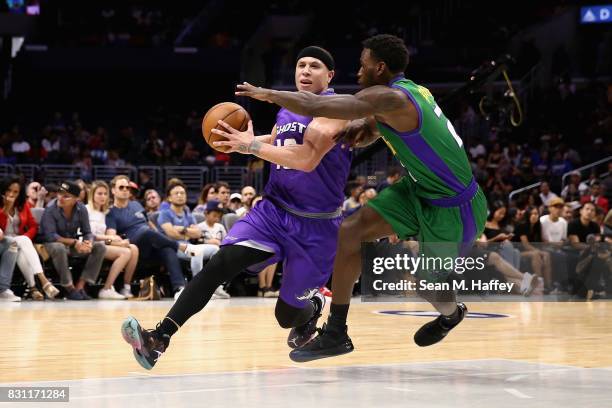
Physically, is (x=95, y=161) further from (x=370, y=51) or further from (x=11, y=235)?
(x=370, y=51)

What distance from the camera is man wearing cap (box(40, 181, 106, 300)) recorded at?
35.2ft

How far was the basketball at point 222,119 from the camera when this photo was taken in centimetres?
485

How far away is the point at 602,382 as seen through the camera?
481cm

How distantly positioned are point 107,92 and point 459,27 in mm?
8488

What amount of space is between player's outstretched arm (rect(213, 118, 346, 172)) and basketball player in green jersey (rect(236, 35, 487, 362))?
8cm

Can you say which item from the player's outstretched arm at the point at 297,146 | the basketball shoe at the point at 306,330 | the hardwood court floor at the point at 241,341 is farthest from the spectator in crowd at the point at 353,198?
the player's outstretched arm at the point at 297,146

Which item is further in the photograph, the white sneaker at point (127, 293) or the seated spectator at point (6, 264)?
the white sneaker at point (127, 293)

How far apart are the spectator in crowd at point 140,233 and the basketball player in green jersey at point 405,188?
6241 mm

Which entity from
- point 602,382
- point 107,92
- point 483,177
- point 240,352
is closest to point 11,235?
point 240,352

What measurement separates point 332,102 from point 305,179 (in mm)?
712

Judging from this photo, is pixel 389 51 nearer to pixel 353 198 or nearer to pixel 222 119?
pixel 222 119

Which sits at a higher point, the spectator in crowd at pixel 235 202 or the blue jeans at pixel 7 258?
the spectator in crowd at pixel 235 202

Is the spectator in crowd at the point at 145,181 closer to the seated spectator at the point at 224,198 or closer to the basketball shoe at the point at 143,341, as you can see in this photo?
the seated spectator at the point at 224,198

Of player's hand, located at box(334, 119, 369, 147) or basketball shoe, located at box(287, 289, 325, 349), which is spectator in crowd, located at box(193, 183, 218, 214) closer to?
basketball shoe, located at box(287, 289, 325, 349)
